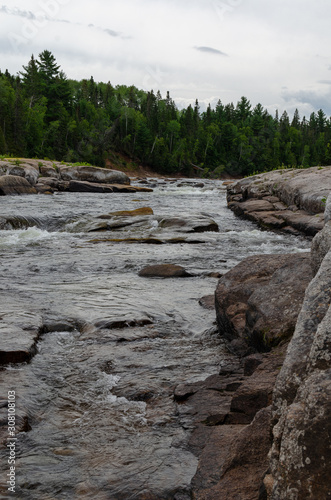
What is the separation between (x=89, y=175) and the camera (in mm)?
37062

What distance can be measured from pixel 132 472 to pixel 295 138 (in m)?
133

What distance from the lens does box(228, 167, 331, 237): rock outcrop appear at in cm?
1758

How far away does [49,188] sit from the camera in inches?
1236

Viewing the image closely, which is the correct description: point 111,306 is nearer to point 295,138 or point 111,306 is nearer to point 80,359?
point 80,359

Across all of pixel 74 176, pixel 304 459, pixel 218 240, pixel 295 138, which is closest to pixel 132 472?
pixel 304 459

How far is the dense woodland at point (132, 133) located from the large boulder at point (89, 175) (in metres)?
22.6

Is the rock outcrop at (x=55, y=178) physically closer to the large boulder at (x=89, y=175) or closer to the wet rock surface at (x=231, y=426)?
the large boulder at (x=89, y=175)

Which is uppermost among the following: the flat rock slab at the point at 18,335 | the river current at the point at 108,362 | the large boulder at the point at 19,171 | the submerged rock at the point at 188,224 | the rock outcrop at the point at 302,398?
the large boulder at the point at 19,171

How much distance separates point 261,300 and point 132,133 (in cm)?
9423

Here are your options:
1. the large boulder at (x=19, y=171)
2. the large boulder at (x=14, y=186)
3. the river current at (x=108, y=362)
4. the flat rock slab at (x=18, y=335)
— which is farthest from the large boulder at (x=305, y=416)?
the large boulder at (x=19, y=171)

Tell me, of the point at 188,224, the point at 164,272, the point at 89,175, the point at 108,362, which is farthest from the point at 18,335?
the point at 89,175

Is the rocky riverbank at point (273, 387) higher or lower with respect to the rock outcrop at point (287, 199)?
lower

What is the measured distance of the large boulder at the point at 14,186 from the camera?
90.3 ft

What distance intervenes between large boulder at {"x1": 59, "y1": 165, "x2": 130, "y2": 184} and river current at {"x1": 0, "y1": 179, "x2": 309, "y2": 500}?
22.9 m
